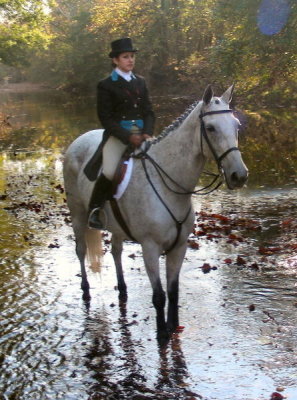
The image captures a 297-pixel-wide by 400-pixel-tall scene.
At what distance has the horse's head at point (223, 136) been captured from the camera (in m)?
4.80

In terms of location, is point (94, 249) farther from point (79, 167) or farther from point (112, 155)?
point (112, 155)

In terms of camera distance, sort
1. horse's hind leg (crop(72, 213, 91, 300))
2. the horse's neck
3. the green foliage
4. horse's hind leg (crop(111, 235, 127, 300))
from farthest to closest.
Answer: the green foliage → horse's hind leg (crop(72, 213, 91, 300)) → horse's hind leg (crop(111, 235, 127, 300)) → the horse's neck

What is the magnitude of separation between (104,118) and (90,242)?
2074 mm

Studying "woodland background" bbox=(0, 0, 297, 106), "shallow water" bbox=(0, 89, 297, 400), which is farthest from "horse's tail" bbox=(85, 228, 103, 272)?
"woodland background" bbox=(0, 0, 297, 106)

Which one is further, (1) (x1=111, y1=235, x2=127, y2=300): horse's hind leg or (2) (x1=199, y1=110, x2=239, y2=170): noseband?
(1) (x1=111, y1=235, x2=127, y2=300): horse's hind leg

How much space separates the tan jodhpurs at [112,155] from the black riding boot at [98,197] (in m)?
0.11

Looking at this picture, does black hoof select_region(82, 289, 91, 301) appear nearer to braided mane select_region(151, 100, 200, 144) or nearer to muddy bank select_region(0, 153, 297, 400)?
muddy bank select_region(0, 153, 297, 400)

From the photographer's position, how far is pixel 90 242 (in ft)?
24.0

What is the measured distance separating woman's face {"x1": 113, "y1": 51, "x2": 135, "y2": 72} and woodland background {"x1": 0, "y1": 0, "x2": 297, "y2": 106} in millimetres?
13154

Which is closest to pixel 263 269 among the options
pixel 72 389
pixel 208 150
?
pixel 208 150

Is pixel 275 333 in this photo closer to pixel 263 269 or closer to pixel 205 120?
pixel 263 269

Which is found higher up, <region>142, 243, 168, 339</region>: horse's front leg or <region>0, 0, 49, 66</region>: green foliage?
<region>0, 0, 49, 66</region>: green foliage

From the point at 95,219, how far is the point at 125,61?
72.1 inches

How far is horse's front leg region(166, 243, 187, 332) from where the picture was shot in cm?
578
